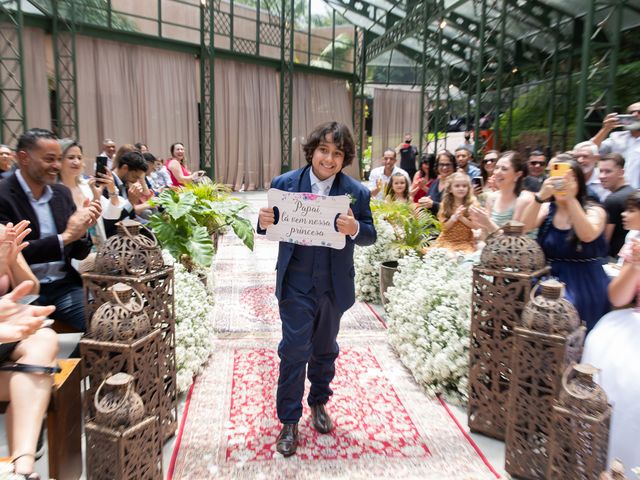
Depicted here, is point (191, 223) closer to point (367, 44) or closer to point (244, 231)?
point (244, 231)

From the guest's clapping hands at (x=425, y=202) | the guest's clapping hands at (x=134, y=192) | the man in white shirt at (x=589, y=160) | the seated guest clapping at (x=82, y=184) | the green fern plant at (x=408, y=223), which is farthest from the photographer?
the guest's clapping hands at (x=425, y=202)

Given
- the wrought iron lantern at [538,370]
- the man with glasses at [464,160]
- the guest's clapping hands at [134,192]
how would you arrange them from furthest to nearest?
the man with glasses at [464,160] < the guest's clapping hands at [134,192] < the wrought iron lantern at [538,370]

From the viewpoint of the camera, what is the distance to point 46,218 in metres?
3.12

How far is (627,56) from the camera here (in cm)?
1266

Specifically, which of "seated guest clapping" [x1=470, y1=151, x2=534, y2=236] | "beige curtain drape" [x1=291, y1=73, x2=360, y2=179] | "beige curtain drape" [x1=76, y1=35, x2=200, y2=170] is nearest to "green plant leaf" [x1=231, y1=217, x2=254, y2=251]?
"seated guest clapping" [x1=470, y1=151, x2=534, y2=236]

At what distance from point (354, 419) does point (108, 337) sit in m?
1.56

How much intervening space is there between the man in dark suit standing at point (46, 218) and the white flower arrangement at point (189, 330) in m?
0.63

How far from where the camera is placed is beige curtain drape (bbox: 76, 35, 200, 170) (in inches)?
502

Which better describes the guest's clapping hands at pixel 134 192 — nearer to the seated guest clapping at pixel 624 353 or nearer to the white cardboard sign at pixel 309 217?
the white cardboard sign at pixel 309 217

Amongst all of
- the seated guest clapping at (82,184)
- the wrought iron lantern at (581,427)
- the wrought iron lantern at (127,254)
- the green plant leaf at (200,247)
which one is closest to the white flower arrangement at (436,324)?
the wrought iron lantern at (581,427)

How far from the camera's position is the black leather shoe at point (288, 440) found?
263cm

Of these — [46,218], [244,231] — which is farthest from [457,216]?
[46,218]

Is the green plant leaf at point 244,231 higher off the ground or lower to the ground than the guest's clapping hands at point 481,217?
lower

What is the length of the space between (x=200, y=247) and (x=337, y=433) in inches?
90.3
